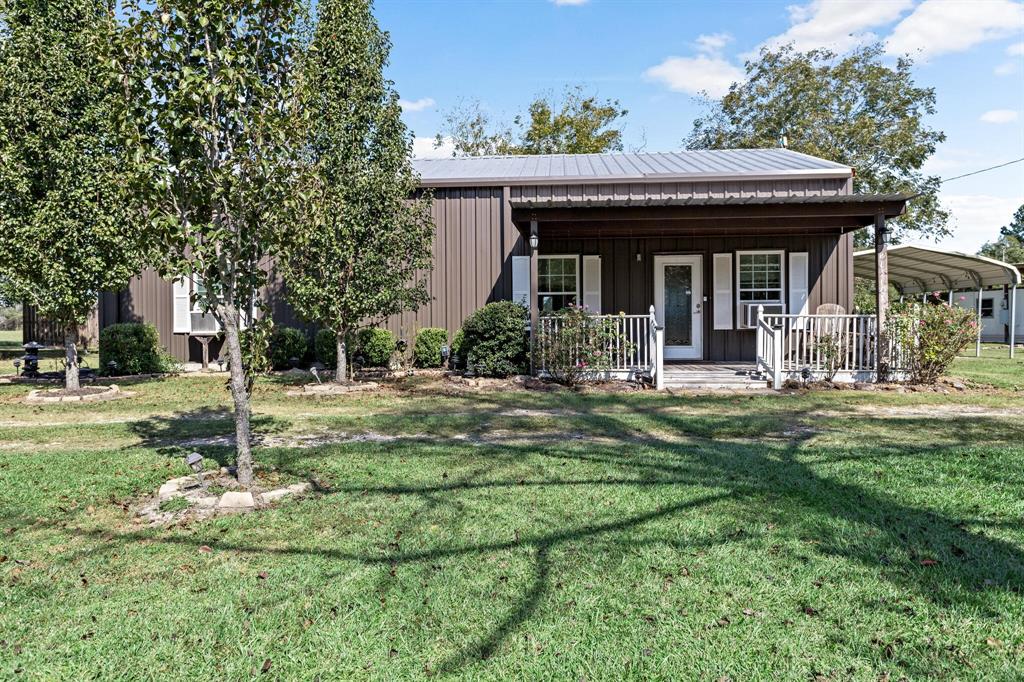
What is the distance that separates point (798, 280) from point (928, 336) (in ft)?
10.3

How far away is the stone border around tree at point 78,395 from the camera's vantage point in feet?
28.7

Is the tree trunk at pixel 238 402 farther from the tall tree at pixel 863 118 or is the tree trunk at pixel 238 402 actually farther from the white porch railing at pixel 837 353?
the tall tree at pixel 863 118

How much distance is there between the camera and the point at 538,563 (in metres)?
3.11

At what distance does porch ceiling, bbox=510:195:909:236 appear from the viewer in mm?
9578

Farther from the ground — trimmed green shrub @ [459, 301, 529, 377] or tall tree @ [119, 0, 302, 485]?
tall tree @ [119, 0, 302, 485]

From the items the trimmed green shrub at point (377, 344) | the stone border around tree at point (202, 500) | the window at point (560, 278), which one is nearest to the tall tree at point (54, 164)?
the trimmed green shrub at point (377, 344)

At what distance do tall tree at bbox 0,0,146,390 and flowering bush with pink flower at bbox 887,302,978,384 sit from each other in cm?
1143

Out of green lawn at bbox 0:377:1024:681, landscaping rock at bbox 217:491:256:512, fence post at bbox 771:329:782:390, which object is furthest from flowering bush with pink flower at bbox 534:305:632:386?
landscaping rock at bbox 217:491:256:512

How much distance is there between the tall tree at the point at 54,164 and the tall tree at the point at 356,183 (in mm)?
2613

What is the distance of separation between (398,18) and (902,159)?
2197 cm

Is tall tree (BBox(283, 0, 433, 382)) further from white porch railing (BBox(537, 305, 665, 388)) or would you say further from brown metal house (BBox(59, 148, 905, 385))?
brown metal house (BBox(59, 148, 905, 385))

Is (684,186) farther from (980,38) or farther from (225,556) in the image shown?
(980,38)

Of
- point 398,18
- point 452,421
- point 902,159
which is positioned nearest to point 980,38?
point 902,159

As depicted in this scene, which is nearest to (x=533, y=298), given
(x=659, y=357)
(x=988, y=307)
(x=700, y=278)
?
(x=659, y=357)
